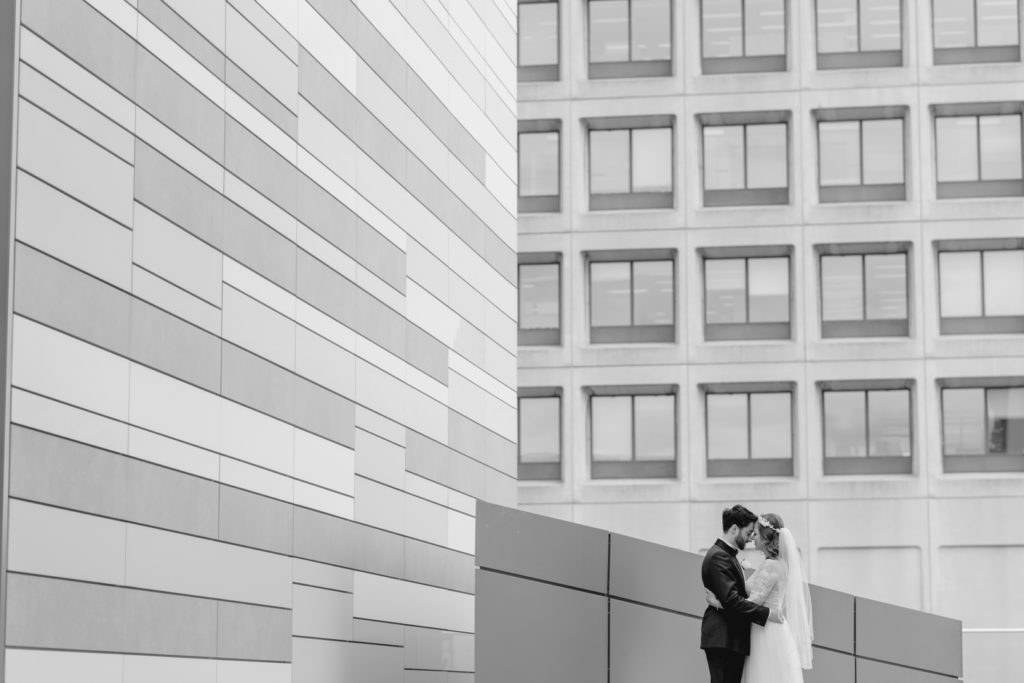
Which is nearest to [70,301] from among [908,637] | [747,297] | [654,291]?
[908,637]

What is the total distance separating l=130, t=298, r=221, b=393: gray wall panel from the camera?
10.7m

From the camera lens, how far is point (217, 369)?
11.9 metres

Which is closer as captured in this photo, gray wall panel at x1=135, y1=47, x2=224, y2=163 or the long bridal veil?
gray wall panel at x1=135, y1=47, x2=224, y2=163

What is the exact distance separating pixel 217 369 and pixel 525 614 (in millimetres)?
3655

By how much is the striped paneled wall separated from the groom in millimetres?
3073

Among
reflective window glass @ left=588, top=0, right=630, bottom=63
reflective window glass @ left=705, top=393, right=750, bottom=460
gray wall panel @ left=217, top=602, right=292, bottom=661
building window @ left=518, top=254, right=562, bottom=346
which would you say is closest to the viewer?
gray wall panel @ left=217, top=602, right=292, bottom=661

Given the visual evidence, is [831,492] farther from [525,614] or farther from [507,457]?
[525,614]

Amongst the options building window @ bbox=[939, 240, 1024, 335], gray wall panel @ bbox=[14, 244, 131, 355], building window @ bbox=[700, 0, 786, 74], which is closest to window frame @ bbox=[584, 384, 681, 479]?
building window @ bbox=[939, 240, 1024, 335]

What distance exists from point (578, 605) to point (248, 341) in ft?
13.6

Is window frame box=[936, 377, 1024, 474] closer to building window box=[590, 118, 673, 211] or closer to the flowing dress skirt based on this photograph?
building window box=[590, 118, 673, 211]

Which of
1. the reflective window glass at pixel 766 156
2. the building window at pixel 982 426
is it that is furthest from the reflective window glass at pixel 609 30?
the building window at pixel 982 426

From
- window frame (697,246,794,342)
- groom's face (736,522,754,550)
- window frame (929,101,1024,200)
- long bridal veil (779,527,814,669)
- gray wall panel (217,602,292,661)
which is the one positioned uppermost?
window frame (929,101,1024,200)

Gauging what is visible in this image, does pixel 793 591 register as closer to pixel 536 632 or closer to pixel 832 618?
pixel 536 632

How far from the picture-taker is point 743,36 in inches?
1892
